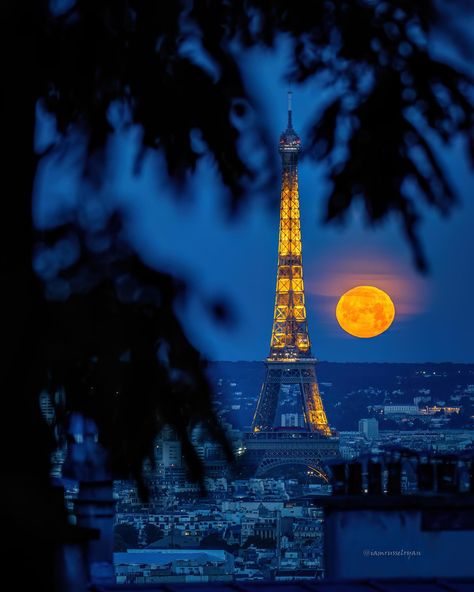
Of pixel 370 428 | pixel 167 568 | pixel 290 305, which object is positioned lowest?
pixel 167 568

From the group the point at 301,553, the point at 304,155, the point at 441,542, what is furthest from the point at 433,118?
the point at 301,553

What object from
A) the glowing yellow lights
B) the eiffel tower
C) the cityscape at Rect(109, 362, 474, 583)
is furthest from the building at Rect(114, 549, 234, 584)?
the eiffel tower

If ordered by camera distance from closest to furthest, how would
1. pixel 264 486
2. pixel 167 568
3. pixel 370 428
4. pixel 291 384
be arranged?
1. pixel 167 568
2. pixel 264 486
3. pixel 370 428
4. pixel 291 384

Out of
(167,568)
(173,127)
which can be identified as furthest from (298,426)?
(173,127)

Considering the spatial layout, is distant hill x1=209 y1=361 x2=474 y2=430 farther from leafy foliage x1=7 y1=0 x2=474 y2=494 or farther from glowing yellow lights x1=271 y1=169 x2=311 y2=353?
leafy foliage x1=7 y1=0 x2=474 y2=494

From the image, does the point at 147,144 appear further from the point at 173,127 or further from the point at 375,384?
the point at 375,384

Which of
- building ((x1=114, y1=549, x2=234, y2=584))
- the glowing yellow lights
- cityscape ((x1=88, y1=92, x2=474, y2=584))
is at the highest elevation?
the glowing yellow lights

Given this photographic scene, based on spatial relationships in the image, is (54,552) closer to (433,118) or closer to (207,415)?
(207,415)

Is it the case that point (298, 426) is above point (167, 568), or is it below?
above

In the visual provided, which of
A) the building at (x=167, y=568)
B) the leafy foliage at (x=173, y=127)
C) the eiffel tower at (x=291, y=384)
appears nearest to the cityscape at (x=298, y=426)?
the eiffel tower at (x=291, y=384)
